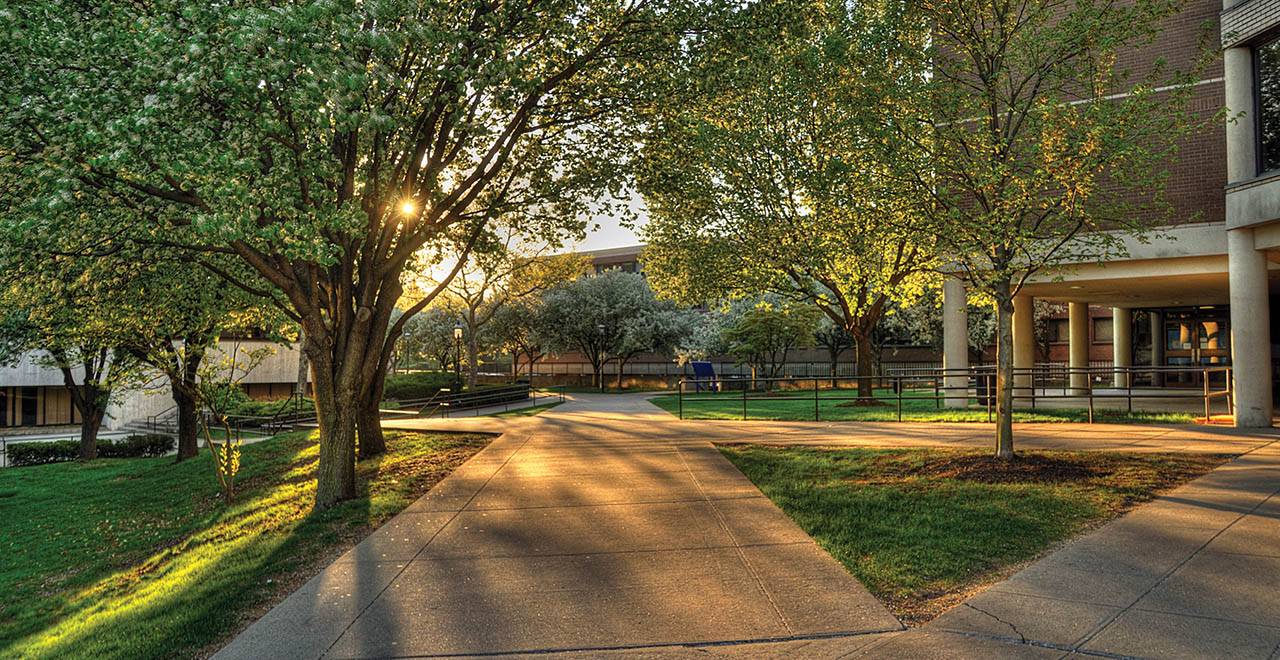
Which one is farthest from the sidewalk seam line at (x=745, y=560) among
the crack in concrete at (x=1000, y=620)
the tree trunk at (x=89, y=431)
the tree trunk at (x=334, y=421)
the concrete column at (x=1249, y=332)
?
the tree trunk at (x=89, y=431)

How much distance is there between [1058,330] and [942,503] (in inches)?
1906

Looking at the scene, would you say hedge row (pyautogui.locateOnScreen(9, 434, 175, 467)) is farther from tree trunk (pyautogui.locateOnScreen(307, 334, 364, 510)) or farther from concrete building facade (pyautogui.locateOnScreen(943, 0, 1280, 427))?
concrete building facade (pyautogui.locateOnScreen(943, 0, 1280, 427))

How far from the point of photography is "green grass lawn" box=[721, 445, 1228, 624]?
6.32m

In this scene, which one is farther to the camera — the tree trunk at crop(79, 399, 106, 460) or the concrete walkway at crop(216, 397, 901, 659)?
the tree trunk at crop(79, 399, 106, 460)

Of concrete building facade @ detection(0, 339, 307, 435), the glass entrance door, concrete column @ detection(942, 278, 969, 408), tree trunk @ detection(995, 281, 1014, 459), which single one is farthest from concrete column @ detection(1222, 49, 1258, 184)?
concrete building facade @ detection(0, 339, 307, 435)

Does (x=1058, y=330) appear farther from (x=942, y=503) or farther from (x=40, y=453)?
(x=40, y=453)

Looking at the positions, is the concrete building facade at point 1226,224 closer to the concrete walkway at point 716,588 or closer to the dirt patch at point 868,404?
the dirt patch at point 868,404

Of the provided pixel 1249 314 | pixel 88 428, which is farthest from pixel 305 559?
pixel 88 428

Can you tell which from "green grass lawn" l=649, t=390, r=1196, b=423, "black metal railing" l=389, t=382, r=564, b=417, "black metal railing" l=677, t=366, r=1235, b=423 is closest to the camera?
"green grass lawn" l=649, t=390, r=1196, b=423

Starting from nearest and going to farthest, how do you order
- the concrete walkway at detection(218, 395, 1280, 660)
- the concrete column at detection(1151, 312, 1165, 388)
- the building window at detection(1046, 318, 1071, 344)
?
the concrete walkway at detection(218, 395, 1280, 660) → the concrete column at detection(1151, 312, 1165, 388) → the building window at detection(1046, 318, 1071, 344)

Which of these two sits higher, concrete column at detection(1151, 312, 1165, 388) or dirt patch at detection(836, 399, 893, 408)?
concrete column at detection(1151, 312, 1165, 388)

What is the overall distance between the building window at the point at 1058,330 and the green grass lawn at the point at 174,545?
45.5 metres

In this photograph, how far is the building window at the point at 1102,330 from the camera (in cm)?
4931

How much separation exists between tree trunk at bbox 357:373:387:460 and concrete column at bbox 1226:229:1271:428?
53.8ft
